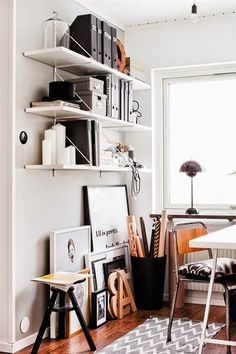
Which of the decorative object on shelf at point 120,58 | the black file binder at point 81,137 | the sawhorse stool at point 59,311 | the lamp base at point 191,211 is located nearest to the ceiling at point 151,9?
the decorative object on shelf at point 120,58

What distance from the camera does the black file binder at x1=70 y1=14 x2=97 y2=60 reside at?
3818 millimetres

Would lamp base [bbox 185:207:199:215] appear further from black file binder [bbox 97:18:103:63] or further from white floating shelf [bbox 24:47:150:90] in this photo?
black file binder [bbox 97:18:103:63]

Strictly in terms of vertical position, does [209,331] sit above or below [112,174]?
below

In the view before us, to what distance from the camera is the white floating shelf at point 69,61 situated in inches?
137

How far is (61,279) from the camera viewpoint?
3398 mm

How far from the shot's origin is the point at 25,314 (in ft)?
11.5

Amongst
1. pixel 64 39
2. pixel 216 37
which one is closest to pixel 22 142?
pixel 64 39

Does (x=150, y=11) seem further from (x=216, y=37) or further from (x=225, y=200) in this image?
(x=225, y=200)

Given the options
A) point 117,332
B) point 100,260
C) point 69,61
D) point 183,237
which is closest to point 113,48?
point 69,61

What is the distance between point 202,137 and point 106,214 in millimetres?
1221

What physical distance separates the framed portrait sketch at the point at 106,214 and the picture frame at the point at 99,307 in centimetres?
37

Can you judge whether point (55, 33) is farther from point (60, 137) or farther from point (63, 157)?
point (63, 157)

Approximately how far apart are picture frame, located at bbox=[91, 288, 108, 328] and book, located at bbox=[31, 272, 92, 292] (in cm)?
49

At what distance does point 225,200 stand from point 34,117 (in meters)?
2.05
